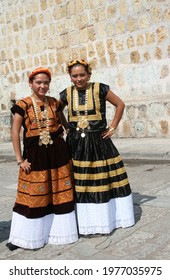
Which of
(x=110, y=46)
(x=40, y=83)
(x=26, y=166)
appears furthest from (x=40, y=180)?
Result: (x=110, y=46)

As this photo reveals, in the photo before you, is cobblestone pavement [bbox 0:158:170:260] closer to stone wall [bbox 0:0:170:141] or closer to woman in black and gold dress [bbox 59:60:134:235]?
woman in black and gold dress [bbox 59:60:134:235]

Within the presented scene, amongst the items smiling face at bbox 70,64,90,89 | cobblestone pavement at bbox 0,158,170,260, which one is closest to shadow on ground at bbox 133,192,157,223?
cobblestone pavement at bbox 0,158,170,260

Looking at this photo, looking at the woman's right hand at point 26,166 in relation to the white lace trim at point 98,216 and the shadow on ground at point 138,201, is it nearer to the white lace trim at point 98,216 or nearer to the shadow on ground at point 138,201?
the white lace trim at point 98,216

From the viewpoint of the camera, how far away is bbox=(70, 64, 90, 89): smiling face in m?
3.78

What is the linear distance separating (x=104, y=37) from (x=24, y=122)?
716 centimetres

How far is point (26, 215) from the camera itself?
11.9 ft

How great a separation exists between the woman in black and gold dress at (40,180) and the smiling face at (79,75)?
0.26 metres

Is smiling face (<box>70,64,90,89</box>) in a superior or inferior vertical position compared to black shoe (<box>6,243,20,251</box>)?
superior

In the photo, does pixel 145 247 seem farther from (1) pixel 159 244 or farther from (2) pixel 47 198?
(2) pixel 47 198

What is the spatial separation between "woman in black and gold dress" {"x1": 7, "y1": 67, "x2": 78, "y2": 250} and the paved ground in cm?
13

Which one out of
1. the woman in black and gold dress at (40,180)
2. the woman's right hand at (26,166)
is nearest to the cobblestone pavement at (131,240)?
the woman in black and gold dress at (40,180)

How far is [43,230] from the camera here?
12.1 ft
